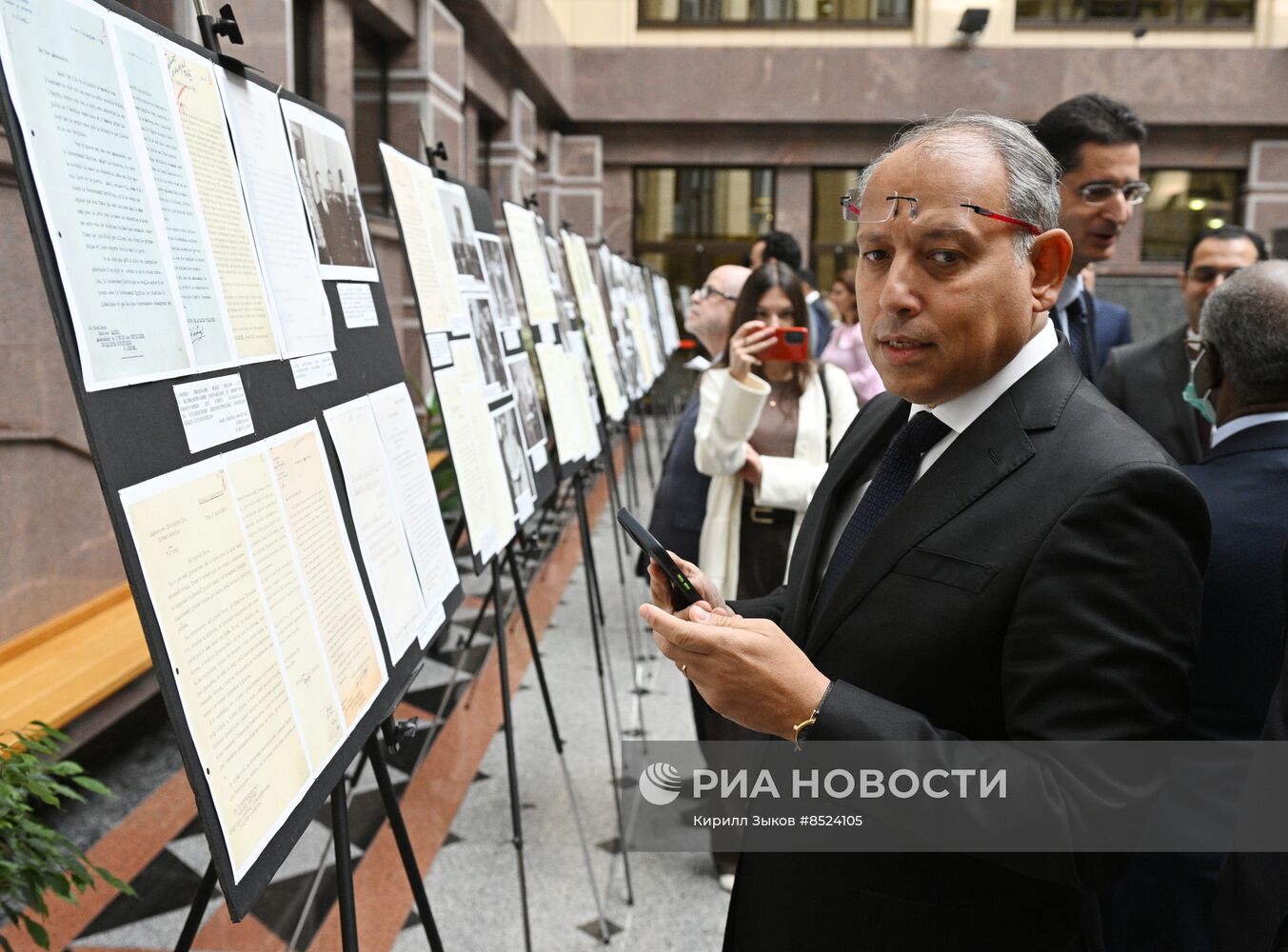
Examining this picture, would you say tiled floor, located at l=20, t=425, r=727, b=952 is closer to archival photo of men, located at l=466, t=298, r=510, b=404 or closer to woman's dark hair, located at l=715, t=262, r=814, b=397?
archival photo of men, located at l=466, t=298, r=510, b=404

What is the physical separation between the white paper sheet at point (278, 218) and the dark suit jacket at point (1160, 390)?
2154mm

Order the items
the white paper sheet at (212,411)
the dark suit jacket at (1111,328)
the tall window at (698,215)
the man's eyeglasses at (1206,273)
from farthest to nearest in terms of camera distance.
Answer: the tall window at (698,215) < the dark suit jacket at (1111,328) < the man's eyeglasses at (1206,273) < the white paper sheet at (212,411)

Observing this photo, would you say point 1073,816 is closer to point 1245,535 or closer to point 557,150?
point 1245,535

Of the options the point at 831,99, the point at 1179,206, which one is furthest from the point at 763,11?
the point at 1179,206

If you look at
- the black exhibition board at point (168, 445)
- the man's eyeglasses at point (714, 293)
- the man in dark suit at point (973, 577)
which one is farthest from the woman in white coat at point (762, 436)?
the black exhibition board at point (168, 445)

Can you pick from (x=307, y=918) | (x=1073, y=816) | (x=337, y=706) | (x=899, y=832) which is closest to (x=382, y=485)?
(x=337, y=706)

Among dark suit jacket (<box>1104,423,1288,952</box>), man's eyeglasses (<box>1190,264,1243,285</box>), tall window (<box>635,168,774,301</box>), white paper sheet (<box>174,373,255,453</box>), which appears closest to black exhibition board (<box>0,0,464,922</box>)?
white paper sheet (<box>174,373,255,453</box>)

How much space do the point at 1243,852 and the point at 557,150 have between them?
15.2 m

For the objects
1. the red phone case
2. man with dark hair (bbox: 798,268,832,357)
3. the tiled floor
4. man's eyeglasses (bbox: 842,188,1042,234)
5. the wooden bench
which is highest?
man's eyeglasses (bbox: 842,188,1042,234)

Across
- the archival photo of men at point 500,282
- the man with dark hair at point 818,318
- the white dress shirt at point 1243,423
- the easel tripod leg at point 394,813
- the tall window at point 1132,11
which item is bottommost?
the man with dark hair at point 818,318

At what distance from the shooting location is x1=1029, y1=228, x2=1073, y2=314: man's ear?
139cm

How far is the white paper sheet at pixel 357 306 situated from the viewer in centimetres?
178

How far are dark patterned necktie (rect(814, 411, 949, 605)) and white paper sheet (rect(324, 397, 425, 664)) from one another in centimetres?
66

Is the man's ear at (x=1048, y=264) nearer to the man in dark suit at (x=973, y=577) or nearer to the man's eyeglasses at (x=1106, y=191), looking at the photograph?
the man in dark suit at (x=973, y=577)
